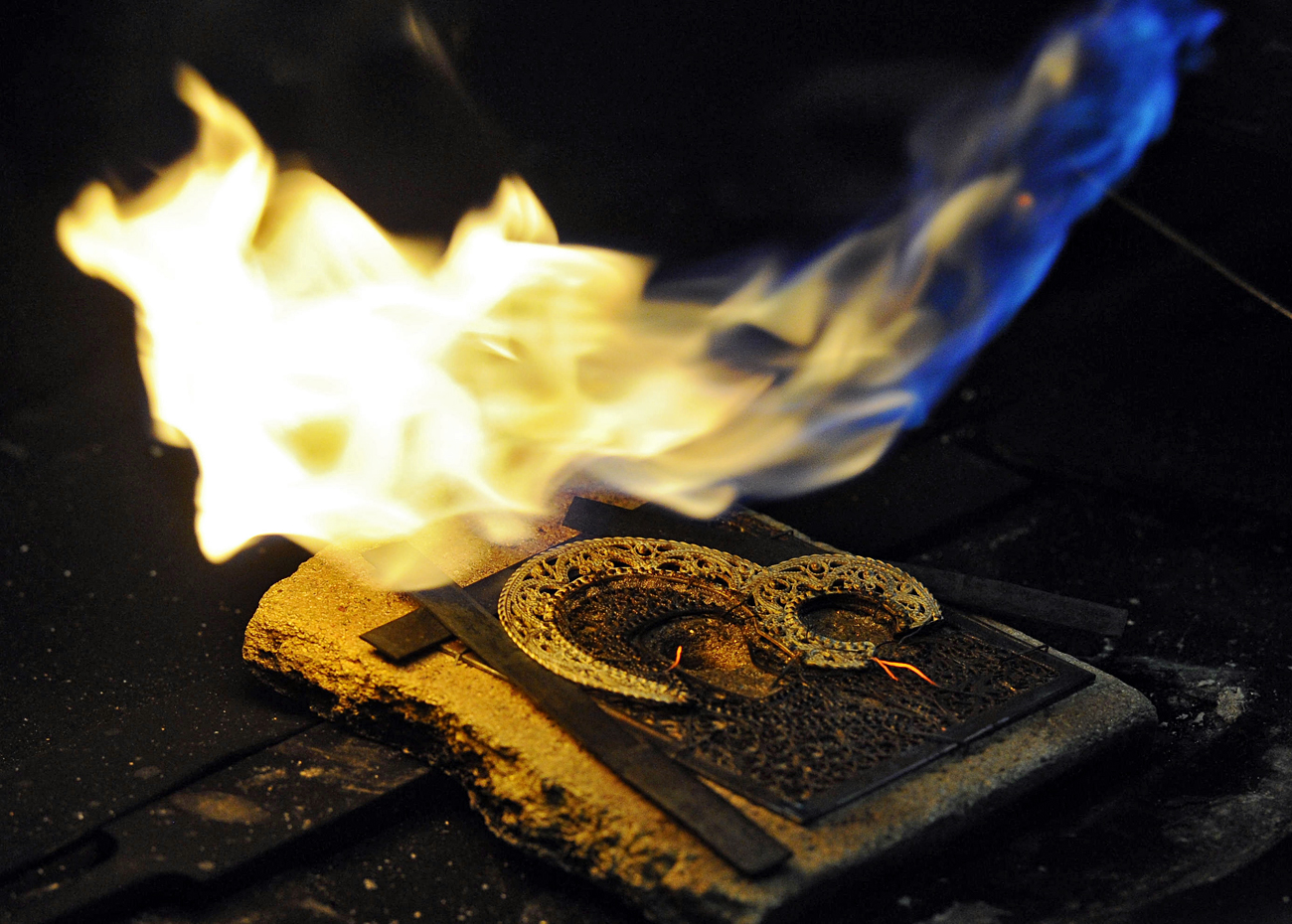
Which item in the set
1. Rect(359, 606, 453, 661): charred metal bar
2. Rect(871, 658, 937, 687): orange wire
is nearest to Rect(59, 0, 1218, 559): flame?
Rect(359, 606, 453, 661): charred metal bar

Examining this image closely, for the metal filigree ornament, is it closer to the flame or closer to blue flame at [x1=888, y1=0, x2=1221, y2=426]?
the flame

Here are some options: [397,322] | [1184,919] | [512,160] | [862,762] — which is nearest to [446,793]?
[862,762]

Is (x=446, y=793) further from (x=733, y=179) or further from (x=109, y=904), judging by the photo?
(x=733, y=179)

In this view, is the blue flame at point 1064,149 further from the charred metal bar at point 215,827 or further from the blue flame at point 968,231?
the charred metal bar at point 215,827

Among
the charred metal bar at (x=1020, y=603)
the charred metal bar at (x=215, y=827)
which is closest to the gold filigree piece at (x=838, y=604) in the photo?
the charred metal bar at (x=1020, y=603)

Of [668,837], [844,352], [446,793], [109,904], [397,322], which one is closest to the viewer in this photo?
[668,837]

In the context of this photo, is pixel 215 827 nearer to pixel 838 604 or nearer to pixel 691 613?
pixel 691 613
